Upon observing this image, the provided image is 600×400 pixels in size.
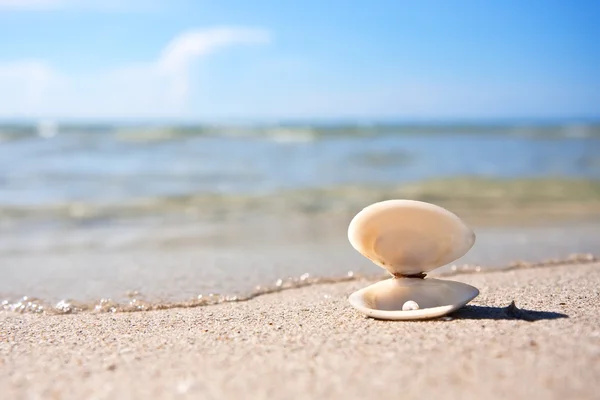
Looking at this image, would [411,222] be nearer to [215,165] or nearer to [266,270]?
[266,270]

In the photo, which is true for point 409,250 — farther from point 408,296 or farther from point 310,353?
point 310,353

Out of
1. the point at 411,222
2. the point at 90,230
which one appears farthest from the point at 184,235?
the point at 411,222

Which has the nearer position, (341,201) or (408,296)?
(408,296)

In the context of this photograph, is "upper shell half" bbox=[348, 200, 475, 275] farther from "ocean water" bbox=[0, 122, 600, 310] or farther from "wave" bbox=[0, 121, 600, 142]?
"wave" bbox=[0, 121, 600, 142]

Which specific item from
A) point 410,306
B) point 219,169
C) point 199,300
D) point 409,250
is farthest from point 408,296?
point 219,169

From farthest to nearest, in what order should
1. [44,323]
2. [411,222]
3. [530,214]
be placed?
[530,214], [44,323], [411,222]

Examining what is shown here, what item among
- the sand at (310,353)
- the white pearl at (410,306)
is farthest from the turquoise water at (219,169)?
the white pearl at (410,306)
